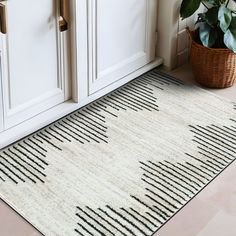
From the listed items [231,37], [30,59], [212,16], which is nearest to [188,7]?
[212,16]

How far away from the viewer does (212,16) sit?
2.66 metres

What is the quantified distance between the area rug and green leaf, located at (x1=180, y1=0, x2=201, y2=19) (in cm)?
37

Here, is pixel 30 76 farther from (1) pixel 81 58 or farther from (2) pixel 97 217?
(2) pixel 97 217

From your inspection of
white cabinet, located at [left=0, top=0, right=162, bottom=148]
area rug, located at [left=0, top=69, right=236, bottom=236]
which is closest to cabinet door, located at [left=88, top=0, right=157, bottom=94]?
Result: white cabinet, located at [left=0, top=0, right=162, bottom=148]

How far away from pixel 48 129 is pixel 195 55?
83 centimetres

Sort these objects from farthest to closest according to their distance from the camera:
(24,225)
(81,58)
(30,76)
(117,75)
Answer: (117,75), (81,58), (30,76), (24,225)

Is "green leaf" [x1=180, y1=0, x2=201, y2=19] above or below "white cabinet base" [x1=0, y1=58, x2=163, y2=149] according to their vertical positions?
above

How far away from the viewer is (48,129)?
2.48 m

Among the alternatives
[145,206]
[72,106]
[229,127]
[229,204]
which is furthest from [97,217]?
[229,127]

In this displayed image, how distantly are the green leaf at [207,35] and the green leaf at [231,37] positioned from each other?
0.27ft

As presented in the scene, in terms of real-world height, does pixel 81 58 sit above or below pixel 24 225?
above

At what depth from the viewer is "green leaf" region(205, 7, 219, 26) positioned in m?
2.65

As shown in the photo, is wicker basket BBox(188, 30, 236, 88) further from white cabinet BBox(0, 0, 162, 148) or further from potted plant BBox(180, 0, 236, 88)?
white cabinet BBox(0, 0, 162, 148)

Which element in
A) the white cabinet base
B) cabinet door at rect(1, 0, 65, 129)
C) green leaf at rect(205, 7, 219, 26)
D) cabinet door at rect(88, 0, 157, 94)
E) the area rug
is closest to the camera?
the area rug
